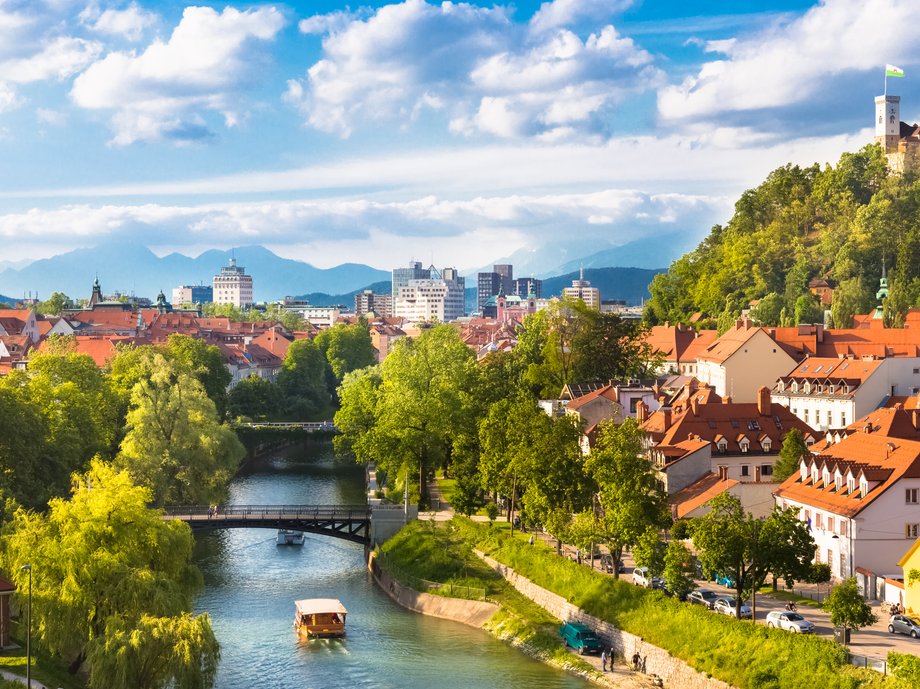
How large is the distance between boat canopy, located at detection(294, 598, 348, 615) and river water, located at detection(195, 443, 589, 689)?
0.85 m

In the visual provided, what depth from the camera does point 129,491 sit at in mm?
44125

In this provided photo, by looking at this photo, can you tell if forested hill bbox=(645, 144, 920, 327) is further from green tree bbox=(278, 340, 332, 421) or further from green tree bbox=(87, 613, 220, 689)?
green tree bbox=(87, 613, 220, 689)

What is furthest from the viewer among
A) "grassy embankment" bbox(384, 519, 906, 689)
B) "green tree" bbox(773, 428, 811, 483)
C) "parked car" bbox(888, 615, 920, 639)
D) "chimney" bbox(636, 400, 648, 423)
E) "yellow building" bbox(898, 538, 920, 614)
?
"chimney" bbox(636, 400, 648, 423)

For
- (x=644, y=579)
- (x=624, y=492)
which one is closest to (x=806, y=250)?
(x=624, y=492)

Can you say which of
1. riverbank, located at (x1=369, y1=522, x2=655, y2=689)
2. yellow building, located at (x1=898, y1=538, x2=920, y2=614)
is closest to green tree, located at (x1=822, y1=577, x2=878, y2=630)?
yellow building, located at (x1=898, y1=538, x2=920, y2=614)

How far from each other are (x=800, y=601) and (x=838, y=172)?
91.9 meters

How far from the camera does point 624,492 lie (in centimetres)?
5184

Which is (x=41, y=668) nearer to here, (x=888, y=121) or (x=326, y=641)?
(x=326, y=641)

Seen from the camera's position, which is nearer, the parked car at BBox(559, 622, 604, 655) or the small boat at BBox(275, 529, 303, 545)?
the parked car at BBox(559, 622, 604, 655)

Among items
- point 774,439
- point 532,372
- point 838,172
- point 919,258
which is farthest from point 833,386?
point 838,172

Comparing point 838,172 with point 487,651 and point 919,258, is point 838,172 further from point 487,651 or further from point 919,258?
point 487,651

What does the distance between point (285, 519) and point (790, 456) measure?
79.4 feet

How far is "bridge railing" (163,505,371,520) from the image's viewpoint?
209 feet

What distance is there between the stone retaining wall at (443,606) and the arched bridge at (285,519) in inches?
257
